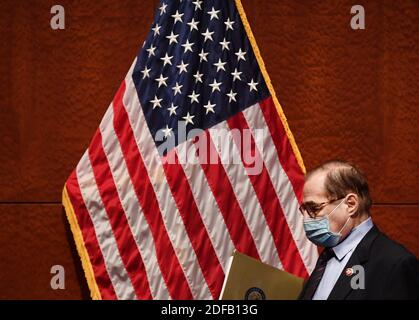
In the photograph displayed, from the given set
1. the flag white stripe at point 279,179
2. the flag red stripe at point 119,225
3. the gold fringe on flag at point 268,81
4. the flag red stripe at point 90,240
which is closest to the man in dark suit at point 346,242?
the flag white stripe at point 279,179

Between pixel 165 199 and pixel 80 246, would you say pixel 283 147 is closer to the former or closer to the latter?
pixel 165 199

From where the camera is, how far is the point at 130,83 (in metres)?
3.65

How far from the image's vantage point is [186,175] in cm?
360

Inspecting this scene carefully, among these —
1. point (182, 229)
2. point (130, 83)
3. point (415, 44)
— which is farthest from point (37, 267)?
point (415, 44)

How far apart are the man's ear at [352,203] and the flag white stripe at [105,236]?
49.0 inches

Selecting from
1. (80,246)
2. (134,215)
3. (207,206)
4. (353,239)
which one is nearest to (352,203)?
(353,239)

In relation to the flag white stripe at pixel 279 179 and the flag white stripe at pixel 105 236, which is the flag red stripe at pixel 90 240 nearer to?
the flag white stripe at pixel 105 236

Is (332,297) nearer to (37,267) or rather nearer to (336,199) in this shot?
(336,199)

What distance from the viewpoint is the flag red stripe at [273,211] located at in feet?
11.8

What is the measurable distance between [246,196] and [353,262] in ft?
3.26

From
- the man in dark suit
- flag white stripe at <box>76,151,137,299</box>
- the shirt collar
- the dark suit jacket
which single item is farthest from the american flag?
the dark suit jacket
